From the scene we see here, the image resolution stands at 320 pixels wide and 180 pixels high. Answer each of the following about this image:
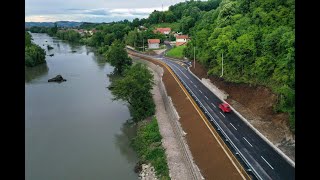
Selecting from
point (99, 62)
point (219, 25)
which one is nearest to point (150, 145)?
point (219, 25)

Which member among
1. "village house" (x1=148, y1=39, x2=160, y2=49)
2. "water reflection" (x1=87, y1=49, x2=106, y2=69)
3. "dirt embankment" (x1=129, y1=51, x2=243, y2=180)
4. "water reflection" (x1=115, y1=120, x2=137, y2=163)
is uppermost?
"village house" (x1=148, y1=39, x2=160, y2=49)

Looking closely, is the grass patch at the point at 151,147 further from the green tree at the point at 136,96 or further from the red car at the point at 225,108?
the red car at the point at 225,108

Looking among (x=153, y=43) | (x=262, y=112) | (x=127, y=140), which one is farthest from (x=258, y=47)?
(x=153, y=43)

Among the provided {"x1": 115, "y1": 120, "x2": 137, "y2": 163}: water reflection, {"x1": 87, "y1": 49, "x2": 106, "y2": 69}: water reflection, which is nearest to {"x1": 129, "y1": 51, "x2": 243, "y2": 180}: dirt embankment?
{"x1": 115, "y1": 120, "x2": 137, "y2": 163}: water reflection

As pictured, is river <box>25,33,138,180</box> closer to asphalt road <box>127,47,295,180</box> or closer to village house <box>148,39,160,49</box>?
asphalt road <box>127,47,295,180</box>

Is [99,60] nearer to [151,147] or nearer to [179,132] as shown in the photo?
[179,132]
